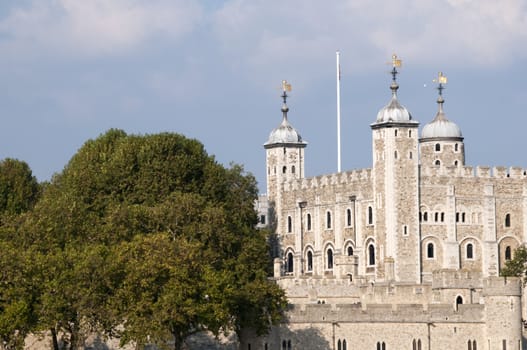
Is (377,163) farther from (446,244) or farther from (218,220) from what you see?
(218,220)

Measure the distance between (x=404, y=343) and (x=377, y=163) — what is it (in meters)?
32.8

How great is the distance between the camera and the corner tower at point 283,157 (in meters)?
123

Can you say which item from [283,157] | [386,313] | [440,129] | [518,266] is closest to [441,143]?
[440,129]

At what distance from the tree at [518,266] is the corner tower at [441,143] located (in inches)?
656

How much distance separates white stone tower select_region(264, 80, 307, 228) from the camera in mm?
123188

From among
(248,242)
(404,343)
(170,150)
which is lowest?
(404,343)

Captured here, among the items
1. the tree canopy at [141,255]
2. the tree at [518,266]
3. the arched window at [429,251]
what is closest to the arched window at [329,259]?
the arched window at [429,251]

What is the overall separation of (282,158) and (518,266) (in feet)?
86.6

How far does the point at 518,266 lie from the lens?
334ft

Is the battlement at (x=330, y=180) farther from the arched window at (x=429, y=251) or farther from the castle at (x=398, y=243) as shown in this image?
the arched window at (x=429, y=251)

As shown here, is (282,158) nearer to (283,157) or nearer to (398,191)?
(283,157)

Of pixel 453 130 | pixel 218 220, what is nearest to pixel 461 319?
pixel 218 220

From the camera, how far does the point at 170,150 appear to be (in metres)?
102

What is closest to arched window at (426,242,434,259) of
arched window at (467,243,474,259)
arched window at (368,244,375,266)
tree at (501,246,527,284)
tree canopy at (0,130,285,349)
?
arched window at (467,243,474,259)
